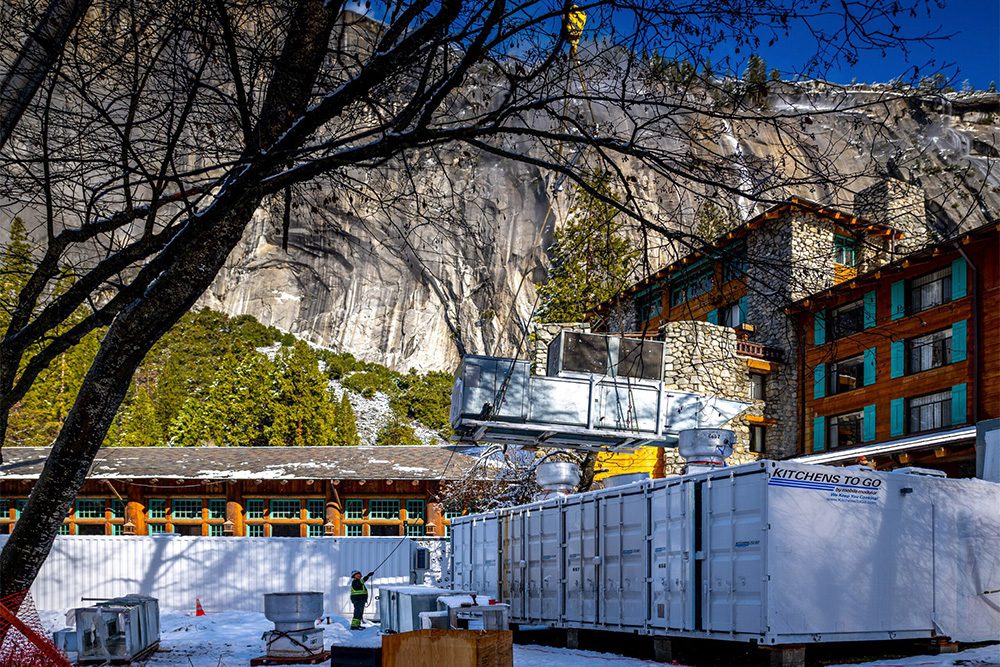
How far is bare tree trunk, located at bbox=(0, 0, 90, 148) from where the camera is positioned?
686 centimetres

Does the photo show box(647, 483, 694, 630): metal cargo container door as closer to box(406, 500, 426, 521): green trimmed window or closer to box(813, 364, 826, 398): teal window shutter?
box(406, 500, 426, 521): green trimmed window

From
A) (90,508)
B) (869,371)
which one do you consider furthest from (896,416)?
(90,508)

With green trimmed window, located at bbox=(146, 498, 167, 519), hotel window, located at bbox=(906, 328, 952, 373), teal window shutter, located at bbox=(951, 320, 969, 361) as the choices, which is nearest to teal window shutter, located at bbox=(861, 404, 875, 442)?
hotel window, located at bbox=(906, 328, 952, 373)

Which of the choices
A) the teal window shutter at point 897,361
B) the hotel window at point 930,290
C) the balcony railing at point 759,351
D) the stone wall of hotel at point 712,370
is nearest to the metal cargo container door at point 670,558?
the hotel window at point 930,290

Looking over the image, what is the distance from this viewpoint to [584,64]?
24.3 ft

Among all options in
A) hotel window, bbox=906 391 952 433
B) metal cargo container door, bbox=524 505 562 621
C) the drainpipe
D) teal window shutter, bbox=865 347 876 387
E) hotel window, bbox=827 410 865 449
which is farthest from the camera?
hotel window, bbox=827 410 865 449

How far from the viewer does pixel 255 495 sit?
33594mm

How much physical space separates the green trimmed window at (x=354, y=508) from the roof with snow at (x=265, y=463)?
4.30 ft

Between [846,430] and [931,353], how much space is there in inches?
194

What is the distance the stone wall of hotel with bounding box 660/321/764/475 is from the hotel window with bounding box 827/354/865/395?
2.98 m

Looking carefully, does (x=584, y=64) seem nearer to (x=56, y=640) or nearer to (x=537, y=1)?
(x=537, y=1)

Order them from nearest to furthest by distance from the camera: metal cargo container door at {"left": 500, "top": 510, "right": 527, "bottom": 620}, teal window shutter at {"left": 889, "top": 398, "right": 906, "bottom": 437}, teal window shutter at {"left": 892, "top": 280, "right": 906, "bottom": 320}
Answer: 1. metal cargo container door at {"left": 500, "top": 510, "right": 527, "bottom": 620}
2. teal window shutter at {"left": 889, "top": 398, "right": 906, "bottom": 437}
3. teal window shutter at {"left": 892, "top": 280, "right": 906, "bottom": 320}

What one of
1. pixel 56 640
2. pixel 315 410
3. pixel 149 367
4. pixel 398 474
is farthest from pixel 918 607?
pixel 149 367

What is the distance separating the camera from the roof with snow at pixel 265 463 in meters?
31.8
